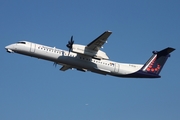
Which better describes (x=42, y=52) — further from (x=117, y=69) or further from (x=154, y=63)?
(x=154, y=63)

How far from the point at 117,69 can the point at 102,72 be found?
1.71 meters

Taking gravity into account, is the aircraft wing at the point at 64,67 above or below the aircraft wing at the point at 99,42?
below

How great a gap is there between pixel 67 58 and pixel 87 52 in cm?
222

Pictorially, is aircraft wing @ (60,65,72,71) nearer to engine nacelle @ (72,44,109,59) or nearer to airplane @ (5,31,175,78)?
airplane @ (5,31,175,78)

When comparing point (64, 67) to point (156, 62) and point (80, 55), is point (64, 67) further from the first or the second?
point (156, 62)

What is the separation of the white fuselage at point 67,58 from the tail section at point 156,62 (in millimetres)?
3655

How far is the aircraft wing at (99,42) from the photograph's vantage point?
3193 cm

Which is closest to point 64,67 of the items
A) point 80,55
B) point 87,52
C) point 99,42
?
point 80,55

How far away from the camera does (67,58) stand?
34.2 m

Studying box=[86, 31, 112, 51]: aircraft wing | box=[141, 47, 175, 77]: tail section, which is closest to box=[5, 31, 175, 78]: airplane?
box=[86, 31, 112, 51]: aircraft wing

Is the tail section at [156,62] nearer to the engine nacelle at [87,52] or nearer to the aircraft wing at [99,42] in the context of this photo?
the engine nacelle at [87,52]

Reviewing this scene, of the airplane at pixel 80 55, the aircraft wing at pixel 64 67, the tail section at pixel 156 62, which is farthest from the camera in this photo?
the aircraft wing at pixel 64 67

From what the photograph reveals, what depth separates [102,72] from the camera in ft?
116

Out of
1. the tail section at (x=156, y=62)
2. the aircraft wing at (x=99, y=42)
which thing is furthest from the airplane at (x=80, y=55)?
the tail section at (x=156, y=62)
